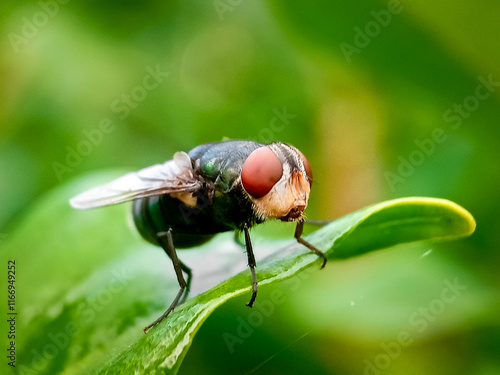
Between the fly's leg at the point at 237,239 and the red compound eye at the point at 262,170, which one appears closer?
the red compound eye at the point at 262,170

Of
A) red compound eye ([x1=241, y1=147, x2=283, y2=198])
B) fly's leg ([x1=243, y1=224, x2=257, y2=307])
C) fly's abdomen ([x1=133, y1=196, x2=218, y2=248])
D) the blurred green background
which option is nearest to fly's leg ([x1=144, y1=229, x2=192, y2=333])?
fly's abdomen ([x1=133, y1=196, x2=218, y2=248])

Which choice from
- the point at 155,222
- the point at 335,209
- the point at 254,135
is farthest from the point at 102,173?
the point at 335,209

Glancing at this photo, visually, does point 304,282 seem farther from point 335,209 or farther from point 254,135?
point 254,135

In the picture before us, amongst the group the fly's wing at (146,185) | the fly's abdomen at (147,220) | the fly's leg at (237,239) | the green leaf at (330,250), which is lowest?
the fly's leg at (237,239)

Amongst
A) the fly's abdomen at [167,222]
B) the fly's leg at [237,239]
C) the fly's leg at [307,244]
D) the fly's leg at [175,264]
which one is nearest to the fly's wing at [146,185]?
the fly's abdomen at [167,222]

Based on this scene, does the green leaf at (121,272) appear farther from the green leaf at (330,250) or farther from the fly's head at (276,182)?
the fly's head at (276,182)

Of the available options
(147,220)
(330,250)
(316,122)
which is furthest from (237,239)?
(316,122)

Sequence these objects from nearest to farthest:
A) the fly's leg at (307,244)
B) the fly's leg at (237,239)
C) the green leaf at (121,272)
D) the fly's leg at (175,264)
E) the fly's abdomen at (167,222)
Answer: the green leaf at (121,272) < the fly's leg at (307,244) < the fly's leg at (175,264) < the fly's abdomen at (167,222) < the fly's leg at (237,239)

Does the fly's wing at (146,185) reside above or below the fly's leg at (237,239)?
above
